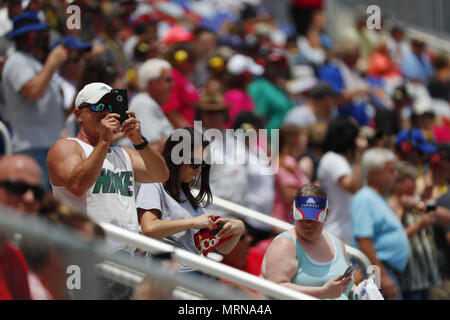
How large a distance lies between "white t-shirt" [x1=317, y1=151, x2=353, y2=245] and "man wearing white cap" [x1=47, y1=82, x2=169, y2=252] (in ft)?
8.74

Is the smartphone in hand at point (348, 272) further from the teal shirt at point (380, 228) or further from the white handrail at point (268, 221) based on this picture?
the teal shirt at point (380, 228)

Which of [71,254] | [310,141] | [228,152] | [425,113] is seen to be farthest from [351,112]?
[71,254]

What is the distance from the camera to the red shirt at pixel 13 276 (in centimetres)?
332

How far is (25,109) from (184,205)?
6.16 ft

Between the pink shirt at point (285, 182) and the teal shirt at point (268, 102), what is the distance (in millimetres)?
2378

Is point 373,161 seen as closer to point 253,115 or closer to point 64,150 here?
point 253,115

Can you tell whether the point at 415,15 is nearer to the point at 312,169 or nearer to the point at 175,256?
the point at 312,169

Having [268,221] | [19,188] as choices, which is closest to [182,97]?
[268,221]

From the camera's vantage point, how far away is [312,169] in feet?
24.6

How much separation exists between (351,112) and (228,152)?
397 cm

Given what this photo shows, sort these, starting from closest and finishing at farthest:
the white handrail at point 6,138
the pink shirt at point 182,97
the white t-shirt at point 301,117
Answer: the white handrail at point 6,138 < the pink shirt at point 182,97 < the white t-shirt at point 301,117

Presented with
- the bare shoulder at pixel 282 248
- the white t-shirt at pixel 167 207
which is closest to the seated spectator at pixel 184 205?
the white t-shirt at pixel 167 207

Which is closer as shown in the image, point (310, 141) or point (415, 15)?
point (310, 141)

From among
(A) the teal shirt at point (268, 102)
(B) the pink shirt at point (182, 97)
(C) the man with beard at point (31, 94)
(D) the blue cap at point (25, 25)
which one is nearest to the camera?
(C) the man with beard at point (31, 94)
